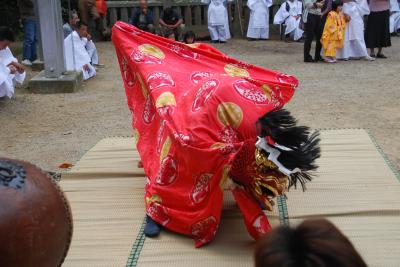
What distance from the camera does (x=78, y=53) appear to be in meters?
7.98

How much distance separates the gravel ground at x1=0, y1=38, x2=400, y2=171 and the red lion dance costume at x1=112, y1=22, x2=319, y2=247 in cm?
150

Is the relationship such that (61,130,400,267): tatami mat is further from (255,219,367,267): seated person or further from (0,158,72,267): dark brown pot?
(255,219,367,267): seated person

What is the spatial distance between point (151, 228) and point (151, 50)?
1.38 m

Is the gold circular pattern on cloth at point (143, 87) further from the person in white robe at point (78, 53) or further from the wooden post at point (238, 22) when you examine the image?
the wooden post at point (238, 22)

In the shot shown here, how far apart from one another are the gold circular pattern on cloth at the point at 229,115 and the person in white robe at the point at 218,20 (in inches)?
382

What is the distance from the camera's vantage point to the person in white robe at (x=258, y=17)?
40.4 ft

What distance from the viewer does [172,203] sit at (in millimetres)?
2920

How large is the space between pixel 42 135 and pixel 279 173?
3313mm

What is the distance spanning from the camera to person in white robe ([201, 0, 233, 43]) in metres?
12.1

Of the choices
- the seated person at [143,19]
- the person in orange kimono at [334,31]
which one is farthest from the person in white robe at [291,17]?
the seated person at [143,19]

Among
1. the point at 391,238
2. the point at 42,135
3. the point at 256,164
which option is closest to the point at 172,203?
the point at 256,164

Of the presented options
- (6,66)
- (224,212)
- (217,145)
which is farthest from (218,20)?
(217,145)

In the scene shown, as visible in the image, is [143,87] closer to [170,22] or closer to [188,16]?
[170,22]

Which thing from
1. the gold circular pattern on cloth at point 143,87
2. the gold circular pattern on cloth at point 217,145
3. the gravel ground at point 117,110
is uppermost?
the gold circular pattern on cloth at point 143,87
